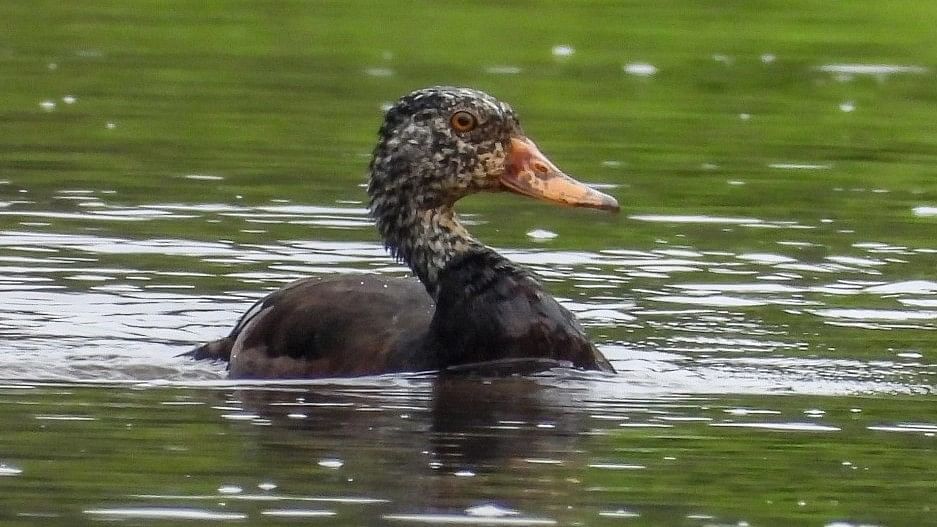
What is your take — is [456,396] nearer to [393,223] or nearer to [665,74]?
[393,223]

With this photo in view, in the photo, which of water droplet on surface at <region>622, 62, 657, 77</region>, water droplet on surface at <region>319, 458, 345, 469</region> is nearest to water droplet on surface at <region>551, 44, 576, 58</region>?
water droplet on surface at <region>622, 62, 657, 77</region>

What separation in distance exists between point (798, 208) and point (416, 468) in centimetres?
686

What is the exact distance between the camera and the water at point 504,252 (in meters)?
8.32

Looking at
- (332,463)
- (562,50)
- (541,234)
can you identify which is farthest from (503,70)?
(332,463)

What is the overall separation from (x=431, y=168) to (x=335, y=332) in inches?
33.0

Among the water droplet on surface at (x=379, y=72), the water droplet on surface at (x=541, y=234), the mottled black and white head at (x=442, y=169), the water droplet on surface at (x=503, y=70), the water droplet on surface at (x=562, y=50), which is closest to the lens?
the mottled black and white head at (x=442, y=169)

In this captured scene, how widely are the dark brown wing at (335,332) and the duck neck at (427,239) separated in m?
0.14

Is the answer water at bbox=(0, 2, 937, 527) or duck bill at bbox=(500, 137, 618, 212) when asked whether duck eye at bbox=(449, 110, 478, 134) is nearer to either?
duck bill at bbox=(500, 137, 618, 212)

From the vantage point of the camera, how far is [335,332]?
10.5 metres

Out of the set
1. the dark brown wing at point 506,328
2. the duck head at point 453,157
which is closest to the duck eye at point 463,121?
the duck head at point 453,157

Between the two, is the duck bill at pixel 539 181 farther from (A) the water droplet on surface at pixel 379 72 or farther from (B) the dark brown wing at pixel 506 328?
(A) the water droplet on surface at pixel 379 72

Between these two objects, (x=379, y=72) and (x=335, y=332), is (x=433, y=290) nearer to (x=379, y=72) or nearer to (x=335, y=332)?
(x=335, y=332)

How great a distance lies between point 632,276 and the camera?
13.0 meters

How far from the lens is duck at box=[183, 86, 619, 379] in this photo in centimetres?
1043
